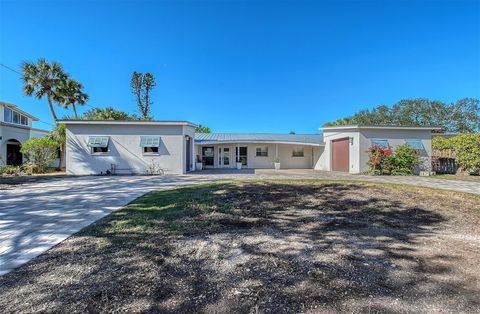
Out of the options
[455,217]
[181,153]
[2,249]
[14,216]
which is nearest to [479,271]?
[455,217]

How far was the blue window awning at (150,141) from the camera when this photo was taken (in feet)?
51.5

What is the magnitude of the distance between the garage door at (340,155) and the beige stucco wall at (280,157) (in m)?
2.59

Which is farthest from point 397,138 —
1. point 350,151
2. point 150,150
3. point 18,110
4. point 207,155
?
point 18,110

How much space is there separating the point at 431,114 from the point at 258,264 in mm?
45947

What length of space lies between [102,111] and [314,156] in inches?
802

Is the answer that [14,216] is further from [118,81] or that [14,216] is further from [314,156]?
[118,81]

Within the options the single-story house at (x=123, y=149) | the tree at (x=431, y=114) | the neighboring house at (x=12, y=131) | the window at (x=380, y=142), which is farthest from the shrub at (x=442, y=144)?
the neighboring house at (x=12, y=131)

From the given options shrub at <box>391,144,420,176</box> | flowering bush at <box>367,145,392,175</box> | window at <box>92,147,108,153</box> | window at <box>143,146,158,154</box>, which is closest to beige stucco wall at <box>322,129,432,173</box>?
flowering bush at <box>367,145,392,175</box>

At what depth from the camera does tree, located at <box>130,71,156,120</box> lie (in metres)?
34.1

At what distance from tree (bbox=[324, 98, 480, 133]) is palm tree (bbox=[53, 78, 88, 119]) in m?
32.4

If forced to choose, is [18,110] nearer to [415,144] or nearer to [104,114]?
[104,114]

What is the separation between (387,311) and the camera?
2207mm

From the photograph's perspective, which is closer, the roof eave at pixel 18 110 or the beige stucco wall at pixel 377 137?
the beige stucco wall at pixel 377 137

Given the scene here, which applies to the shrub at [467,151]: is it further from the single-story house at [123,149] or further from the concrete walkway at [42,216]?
the concrete walkway at [42,216]
